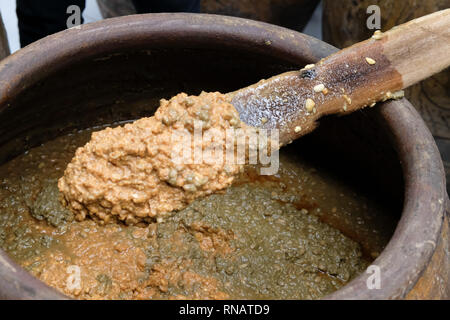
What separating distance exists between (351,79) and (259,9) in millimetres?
1148

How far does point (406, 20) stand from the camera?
1797mm

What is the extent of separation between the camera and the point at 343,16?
201 centimetres

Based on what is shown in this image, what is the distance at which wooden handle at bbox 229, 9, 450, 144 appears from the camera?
1.31 metres

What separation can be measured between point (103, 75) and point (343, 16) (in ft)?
3.08

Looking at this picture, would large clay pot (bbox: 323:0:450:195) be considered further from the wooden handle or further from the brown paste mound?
the brown paste mound

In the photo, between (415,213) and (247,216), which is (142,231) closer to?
(247,216)

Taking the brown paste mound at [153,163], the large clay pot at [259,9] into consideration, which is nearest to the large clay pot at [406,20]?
the large clay pot at [259,9]

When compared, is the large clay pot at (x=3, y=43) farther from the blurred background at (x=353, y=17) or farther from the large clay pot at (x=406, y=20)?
the large clay pot at (x=406, y=20)

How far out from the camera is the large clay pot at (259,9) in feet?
7.73

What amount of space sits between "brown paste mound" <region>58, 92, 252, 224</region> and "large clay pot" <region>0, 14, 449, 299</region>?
0.70ft

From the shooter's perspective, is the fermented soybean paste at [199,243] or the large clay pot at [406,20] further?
the large clay pot at [406,20]

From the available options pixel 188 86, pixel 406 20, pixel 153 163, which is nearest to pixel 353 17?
pixel 406 20

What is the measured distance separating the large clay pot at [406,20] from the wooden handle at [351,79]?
1.54 ft

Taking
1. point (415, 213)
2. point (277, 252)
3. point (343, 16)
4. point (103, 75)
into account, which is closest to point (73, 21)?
point (103, 75)
